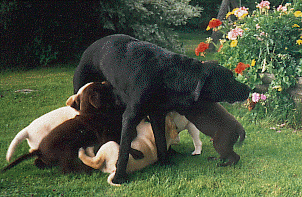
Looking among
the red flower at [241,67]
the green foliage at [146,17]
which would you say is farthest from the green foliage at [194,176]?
the green foliage at [146,17]

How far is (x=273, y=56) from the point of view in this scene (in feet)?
17.1

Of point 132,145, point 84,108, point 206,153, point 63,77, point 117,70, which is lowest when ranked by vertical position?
point 63,77

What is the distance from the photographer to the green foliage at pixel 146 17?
1001cm

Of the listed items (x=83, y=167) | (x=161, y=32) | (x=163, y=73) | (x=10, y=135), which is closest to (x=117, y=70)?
(x=163, y=73)

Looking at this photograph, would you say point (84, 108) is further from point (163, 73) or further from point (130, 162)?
point (163, 73)

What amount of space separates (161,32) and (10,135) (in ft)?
23.8

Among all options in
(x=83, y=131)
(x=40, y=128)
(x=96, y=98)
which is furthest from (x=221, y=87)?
(x=40, y=128)

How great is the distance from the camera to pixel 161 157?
3.64 metres

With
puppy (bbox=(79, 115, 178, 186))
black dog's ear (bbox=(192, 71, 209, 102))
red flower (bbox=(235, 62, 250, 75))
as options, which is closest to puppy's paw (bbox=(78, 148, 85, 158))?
puppy (bbox=(79, 115, 178, 186))

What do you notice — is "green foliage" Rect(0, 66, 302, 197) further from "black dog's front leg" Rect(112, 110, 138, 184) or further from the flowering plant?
the flowering plant

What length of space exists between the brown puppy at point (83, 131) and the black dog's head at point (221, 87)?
41.0 inches

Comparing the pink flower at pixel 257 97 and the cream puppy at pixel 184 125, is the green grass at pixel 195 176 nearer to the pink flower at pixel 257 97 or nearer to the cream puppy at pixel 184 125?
the cream puppy at pixel 184 125

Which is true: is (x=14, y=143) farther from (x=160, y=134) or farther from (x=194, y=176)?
(x=194, y=176)

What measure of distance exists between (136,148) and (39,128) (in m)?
1.07
